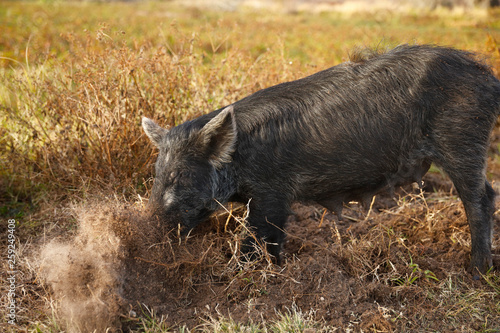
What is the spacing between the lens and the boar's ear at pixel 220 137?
10.8ft

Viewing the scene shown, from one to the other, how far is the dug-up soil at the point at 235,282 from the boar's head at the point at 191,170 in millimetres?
186

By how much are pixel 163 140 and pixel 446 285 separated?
2.58 meters

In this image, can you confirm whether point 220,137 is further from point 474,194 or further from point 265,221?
point 474,194

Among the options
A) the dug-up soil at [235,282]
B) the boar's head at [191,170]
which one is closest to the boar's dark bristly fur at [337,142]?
the boar's head at [191,170]

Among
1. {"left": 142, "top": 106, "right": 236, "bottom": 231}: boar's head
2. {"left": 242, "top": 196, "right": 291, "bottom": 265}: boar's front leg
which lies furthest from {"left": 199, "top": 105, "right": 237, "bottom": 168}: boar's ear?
{"left": 242, "top": 196, "right": 291, "bottom": 265}: boar's front leg

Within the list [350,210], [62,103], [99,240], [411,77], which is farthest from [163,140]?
[350,210]

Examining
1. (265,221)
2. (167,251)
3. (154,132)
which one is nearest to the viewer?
(167,251)

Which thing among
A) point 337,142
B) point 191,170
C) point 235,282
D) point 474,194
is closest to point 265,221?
point 235,282

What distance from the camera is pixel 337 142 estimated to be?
141 inches

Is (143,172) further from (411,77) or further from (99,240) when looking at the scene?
(411,77)

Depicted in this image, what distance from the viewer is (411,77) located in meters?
3.62

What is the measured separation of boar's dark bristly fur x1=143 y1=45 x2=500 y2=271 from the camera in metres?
3.46

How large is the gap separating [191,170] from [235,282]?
0.92m

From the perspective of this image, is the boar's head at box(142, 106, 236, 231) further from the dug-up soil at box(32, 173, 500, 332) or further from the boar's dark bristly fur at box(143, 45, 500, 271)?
the dug-up soil at box(32, 173, 500, 332)
